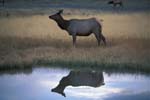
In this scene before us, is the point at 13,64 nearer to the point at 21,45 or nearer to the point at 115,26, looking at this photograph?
the point at 21,45

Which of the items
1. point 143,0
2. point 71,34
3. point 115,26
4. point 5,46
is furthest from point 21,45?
point 143,0

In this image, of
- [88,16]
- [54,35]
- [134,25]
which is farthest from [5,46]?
[134,25]

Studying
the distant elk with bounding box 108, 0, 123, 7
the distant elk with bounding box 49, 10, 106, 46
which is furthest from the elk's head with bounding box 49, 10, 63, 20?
the distant elk with bounding box 108, 0, 123, 7

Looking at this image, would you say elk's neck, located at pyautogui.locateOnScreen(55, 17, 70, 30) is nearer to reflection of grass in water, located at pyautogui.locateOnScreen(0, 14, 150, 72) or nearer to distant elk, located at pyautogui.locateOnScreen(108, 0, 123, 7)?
reflection of grass in water, located at pyautogui.locateOnScreen(0, 14, 150, 72)

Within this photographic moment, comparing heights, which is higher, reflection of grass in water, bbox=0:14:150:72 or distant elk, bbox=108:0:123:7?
distant elk, bbox=108:0:123:7

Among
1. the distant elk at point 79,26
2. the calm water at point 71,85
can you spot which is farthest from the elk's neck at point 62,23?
the calm water at point 71,85

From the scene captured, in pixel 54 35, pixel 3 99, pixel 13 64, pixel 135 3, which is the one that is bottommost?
pixel 3 99

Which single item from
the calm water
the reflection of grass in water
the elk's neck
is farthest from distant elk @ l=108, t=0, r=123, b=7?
the calm water

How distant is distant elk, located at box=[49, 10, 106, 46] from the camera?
274 centimetres

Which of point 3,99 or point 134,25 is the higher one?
point 134,25

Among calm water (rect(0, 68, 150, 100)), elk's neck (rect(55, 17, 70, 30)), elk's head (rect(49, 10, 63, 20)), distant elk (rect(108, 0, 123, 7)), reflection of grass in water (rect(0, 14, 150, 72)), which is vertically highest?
distant elk (rect(108, 0, 123, 7))

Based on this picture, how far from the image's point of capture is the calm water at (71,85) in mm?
2666

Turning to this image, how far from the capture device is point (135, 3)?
277cm

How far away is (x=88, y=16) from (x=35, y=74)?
493mm
